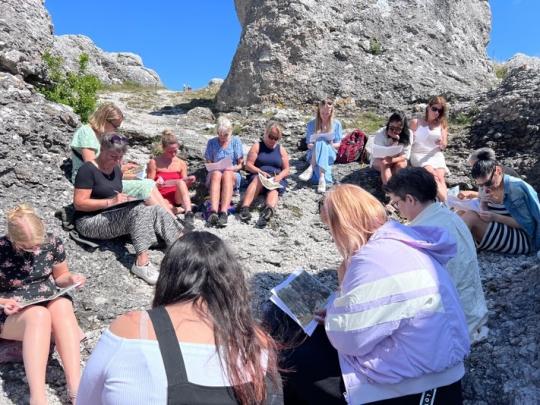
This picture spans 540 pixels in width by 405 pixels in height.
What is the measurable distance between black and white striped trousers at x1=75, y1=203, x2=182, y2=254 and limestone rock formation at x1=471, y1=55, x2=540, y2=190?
5679 mm

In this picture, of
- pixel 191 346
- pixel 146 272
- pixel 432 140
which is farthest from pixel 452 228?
pixel 432 140

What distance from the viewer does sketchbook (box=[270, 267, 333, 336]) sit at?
Result: 319 cm

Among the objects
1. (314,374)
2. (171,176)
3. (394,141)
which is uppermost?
(394,141)

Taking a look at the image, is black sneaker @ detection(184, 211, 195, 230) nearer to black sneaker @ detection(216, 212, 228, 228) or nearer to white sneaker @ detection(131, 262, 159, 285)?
black sneaker @ detection(216, 212, 228, 228)

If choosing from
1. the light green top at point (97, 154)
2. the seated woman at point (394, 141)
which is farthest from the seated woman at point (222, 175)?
the seated woman at point (394, 141)

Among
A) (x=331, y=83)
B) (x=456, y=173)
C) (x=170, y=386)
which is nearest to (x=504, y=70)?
(x=331, y=83)

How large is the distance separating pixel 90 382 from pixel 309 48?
10.5 m

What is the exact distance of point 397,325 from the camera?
244 centimetres

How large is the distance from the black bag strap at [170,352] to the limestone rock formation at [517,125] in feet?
23.0

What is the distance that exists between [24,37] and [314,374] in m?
7.43

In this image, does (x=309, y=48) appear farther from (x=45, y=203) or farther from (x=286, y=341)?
(x=286, y=341)

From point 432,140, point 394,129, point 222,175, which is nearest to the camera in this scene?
point 222,175

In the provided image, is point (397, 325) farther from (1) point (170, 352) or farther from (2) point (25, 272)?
(2) point (25, 272)

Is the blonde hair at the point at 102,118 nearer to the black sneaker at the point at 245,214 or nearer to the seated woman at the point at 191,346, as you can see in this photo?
the black sneaker at the point at 245,214
